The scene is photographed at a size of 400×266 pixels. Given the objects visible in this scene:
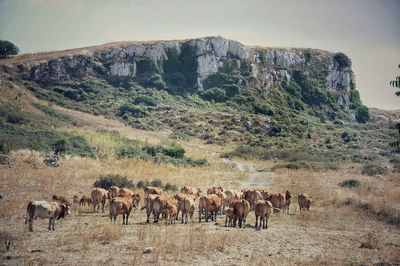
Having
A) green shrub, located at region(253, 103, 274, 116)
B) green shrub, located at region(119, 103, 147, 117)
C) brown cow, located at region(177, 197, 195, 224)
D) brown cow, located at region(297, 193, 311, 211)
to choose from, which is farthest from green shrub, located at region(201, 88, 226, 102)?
brown cow, located at region(177, 197, 195, 224)

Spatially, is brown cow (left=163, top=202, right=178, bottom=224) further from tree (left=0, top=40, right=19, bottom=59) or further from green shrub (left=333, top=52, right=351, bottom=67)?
green shrub (left=333, top=52, right=351, bottom=67)

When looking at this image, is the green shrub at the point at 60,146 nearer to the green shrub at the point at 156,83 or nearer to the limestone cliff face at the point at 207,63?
the limestone cliff face at the point at 207,63

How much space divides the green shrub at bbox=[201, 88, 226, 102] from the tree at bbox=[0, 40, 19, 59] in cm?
5976

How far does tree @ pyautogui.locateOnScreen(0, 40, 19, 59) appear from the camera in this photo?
8362 cm

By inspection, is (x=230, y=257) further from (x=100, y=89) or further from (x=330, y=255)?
(x=100, y=89)

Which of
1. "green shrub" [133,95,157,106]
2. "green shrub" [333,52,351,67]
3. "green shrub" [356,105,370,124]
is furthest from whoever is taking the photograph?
"green shrub" [333,52,351,67]

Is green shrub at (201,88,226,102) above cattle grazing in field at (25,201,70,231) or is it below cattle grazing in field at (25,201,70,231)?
above

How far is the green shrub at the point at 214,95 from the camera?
3713 inches

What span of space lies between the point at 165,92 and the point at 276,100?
A: 40261 mm

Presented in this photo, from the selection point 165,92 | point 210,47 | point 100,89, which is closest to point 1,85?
point 100,89

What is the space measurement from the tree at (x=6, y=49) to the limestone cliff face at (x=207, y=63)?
505 inches

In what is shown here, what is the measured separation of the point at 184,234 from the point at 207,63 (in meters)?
96.0

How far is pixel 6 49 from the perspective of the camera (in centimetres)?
8475

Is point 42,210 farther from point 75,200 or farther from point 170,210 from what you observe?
point 75,200
